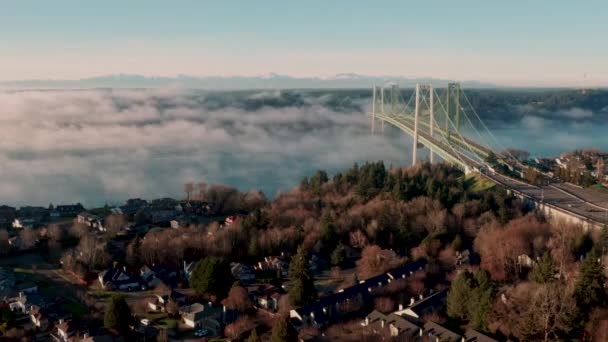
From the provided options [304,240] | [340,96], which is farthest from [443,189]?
[340,96]

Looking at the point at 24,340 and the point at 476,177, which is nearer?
the point at 24,340

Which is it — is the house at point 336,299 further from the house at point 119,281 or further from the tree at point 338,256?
the house at point 119,281

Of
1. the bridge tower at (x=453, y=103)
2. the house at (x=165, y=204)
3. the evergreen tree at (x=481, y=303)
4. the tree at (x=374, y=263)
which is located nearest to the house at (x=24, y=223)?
the house at (x=165, y=204)

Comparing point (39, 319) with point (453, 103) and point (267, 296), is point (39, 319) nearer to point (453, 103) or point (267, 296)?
point (267, 296)

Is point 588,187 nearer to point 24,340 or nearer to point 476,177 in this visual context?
point 476,177

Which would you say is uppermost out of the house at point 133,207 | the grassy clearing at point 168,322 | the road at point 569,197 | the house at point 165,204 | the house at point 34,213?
the road at point 569,197

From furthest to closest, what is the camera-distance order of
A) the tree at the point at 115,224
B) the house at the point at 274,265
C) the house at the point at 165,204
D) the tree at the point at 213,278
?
the house at the point at 165,204 → the tree at the point at 115,224 → the house at the point at 274,265 → the tree at the point at 213,278

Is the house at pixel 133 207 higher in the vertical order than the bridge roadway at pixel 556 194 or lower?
lower
